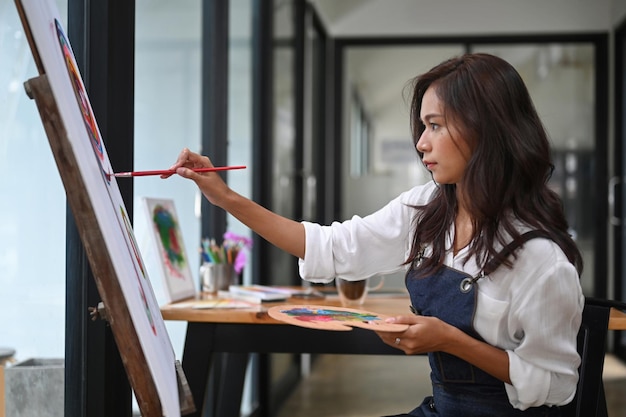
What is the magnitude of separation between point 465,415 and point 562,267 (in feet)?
1.07

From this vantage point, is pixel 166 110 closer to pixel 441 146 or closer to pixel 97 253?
pixel 441 146

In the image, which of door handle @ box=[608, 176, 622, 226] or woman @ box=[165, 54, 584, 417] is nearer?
woman @ box=[165, 54, 584, 417]

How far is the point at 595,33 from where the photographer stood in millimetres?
6211

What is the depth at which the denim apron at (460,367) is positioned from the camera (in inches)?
56.9

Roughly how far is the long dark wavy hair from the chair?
195 millimetres

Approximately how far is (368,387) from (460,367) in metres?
3.27

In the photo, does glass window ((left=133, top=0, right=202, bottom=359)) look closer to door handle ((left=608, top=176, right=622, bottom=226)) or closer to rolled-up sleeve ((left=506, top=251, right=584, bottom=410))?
rolled-up sleeve ((left=506, top=251, right=584, bottom=410))

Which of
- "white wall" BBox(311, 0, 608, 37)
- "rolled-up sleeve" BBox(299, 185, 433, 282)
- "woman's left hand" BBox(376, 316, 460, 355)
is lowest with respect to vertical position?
"woman's left hand" BBox(376, 316, 460, 355)

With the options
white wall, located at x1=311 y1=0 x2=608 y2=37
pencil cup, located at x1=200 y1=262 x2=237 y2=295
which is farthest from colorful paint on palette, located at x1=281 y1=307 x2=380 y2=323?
white wall, located at x1=311 y1=0 x2=608 y2=37

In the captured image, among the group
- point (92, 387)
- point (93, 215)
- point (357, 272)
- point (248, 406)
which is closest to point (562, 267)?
point (357, 272)

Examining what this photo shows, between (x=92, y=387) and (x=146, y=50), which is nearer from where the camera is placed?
(x=92, y=387)

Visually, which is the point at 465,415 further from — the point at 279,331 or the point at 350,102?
the point at 350,102

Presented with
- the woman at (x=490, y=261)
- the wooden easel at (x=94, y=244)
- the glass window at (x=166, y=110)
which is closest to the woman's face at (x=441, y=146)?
the woman at (x=490, y=261)

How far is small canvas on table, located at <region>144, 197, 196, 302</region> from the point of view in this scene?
7.34 feet
